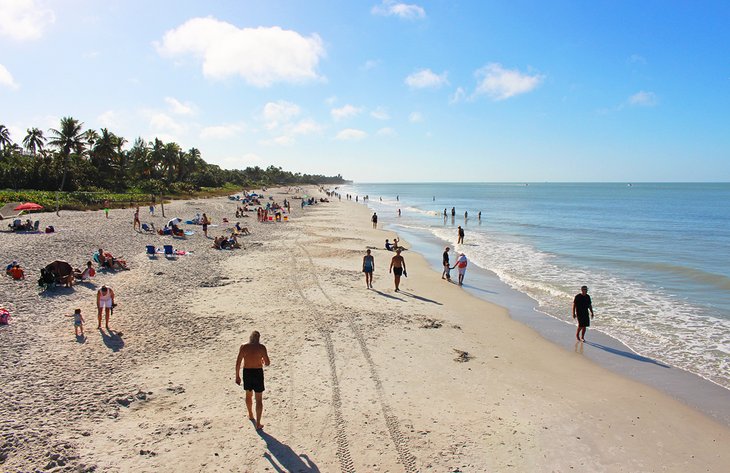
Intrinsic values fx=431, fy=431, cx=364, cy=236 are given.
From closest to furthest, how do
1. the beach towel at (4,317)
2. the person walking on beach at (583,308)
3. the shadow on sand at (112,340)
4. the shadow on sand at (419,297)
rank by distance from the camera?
the shadow on sand at (112,340)
the beach towel at (4,317)
the person walking on beach at (583,308)
the shadow on sand at (419,297)

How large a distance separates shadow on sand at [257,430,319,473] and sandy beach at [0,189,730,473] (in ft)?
0.08

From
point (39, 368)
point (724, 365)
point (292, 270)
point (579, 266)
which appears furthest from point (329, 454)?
point (579, 266)

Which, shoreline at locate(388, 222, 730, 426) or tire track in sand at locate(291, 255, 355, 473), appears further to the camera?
shoreline at locate(388, 222, 730, 426)

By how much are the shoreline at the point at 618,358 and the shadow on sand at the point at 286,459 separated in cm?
727

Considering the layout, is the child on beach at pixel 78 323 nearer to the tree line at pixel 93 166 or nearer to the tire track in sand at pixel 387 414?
the tire track in sand at pixel 387 414

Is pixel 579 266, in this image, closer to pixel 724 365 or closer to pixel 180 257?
pixel 724 365

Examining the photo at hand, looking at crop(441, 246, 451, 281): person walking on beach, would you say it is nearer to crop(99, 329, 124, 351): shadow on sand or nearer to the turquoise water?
the turquoise water

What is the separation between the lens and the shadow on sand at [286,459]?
570 cm

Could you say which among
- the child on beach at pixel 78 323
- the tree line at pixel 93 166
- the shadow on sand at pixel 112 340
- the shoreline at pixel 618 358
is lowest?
the shoreline at pixel 618 358

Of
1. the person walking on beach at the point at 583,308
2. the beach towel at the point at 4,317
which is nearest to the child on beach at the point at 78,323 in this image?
the beach towel at the point at 4,317

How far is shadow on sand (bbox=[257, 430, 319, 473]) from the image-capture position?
18.7ft

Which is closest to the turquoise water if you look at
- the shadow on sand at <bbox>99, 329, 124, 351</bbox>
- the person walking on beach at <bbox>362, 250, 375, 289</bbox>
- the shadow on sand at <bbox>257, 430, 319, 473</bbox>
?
the person walking on beach at <bbox>362, 250, 375, 289</bbox>

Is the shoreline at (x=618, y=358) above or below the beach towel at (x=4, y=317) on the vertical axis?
below

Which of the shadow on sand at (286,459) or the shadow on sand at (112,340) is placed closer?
the shadow on sand at (286,459)
